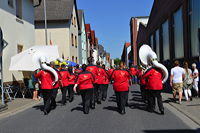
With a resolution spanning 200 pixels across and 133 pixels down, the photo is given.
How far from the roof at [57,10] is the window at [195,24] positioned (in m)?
16.6

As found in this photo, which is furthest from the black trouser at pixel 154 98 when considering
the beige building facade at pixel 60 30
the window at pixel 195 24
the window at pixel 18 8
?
the beige building facade at pixel 60 30

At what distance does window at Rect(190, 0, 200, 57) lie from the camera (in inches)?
555

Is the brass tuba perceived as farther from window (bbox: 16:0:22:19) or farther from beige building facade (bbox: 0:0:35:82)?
window (bbox: 16:0:22:19)

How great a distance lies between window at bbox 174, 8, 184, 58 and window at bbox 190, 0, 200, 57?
89.4 inches

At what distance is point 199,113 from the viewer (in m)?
8.21

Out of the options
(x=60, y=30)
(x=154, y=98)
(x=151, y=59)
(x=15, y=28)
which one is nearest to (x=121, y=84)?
(x=154, y=98)

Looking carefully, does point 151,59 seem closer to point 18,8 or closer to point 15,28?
point 15,28

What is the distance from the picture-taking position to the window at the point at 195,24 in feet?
46.3

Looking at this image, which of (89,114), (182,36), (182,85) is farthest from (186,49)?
(89,114)

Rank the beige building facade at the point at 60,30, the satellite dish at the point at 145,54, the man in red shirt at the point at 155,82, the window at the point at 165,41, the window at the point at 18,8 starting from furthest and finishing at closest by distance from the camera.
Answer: the beige building facade at the point at 60,30 < the window at the point at 165,41 < the window at the point at 18,8 < the satellite dish at the point at 145,54 < the man in red shirt at the point at 155,82

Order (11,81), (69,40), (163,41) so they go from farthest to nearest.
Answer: (69,40), (163,41), (11,81)

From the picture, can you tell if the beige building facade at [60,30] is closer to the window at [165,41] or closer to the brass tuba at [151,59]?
the window at [165,41]

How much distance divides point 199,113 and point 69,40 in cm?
2334

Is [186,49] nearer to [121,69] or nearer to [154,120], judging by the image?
[121,69]
